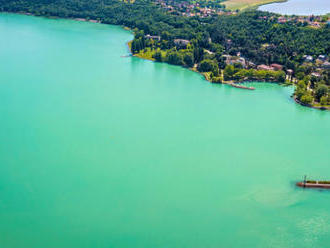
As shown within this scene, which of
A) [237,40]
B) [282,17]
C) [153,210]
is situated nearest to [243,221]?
[153,210]

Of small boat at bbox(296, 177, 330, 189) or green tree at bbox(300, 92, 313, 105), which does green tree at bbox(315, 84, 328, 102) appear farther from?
small boat at bbox(296, 177, 330, 189)

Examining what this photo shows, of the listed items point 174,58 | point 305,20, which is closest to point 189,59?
point 174,58

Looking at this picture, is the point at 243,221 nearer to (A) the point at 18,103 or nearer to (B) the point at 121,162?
(B) the point at 121,162

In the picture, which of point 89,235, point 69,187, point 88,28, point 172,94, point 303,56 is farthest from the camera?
point 88,28

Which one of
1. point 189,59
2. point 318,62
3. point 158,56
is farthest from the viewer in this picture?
point 158,56

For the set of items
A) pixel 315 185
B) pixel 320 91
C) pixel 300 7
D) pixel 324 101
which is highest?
pixel 300 7

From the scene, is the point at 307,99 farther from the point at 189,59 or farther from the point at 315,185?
the point at 189,59
